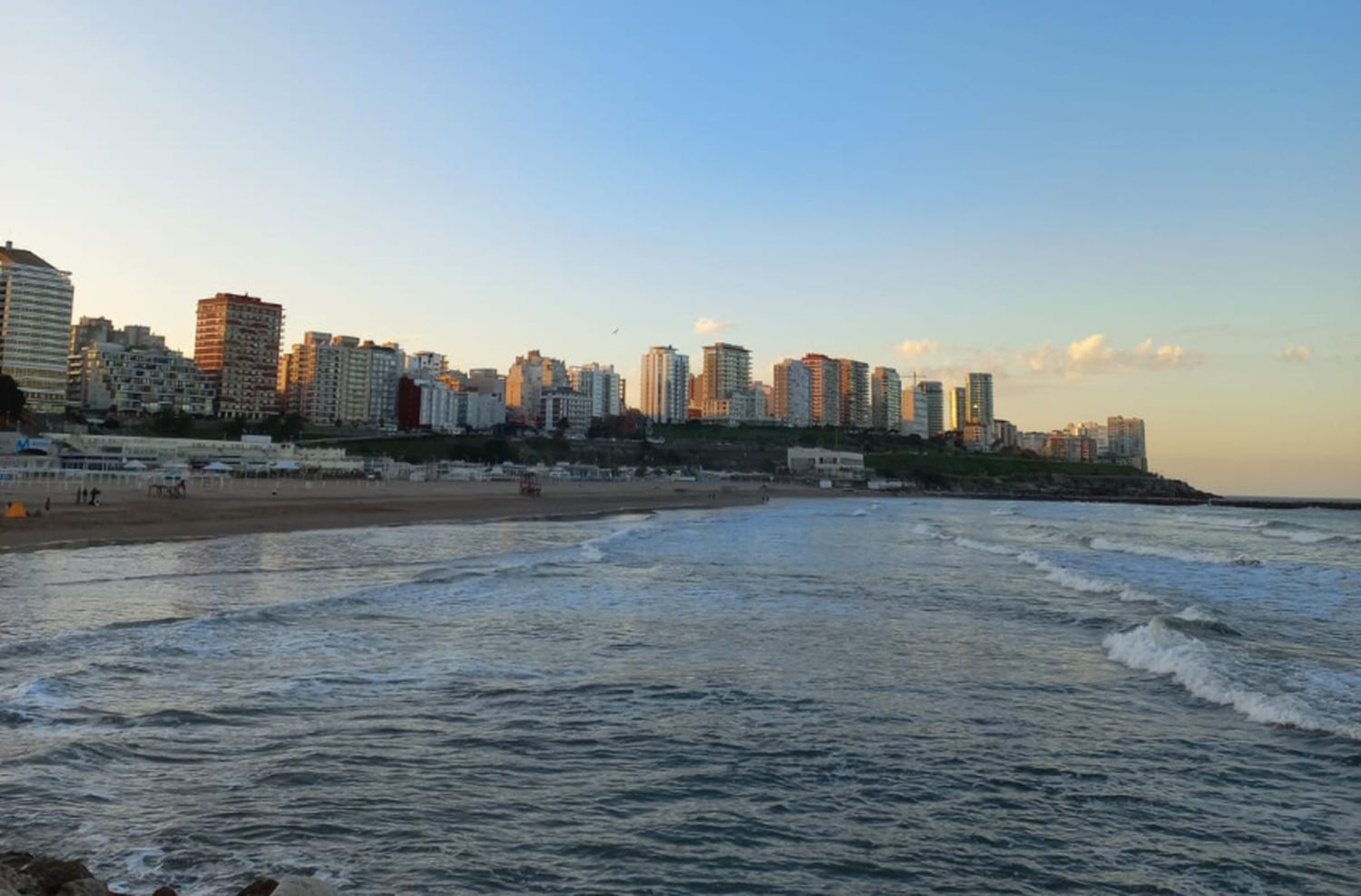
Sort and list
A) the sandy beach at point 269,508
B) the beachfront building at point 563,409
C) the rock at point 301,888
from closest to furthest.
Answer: the rock at point 301,888
the sandy beach at point 269,508
the beachfront building at point 563,409

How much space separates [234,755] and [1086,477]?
175m

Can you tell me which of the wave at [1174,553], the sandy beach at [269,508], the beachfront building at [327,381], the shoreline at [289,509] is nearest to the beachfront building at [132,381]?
the beachfront building at [327,381]

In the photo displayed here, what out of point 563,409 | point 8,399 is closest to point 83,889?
point 8,399

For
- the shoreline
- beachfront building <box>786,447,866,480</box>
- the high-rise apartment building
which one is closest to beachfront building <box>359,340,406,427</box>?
the high-rise apartment building

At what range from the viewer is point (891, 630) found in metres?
14.4

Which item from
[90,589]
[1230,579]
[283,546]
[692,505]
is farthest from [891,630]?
[692,505]

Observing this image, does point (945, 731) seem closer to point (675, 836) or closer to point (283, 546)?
point (675, 836)

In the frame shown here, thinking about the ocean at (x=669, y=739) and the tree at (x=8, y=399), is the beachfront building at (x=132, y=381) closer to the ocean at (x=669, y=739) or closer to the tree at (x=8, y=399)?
the tree at (x=8, y=399)

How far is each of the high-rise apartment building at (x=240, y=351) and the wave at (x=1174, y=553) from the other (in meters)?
132

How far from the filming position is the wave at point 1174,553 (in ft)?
101

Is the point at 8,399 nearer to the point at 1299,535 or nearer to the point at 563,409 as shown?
the point at 1299,535

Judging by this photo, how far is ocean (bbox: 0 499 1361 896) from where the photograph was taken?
559cm

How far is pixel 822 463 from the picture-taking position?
14462 centimetres

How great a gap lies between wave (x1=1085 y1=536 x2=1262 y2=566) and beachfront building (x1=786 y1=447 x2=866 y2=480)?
335ft
